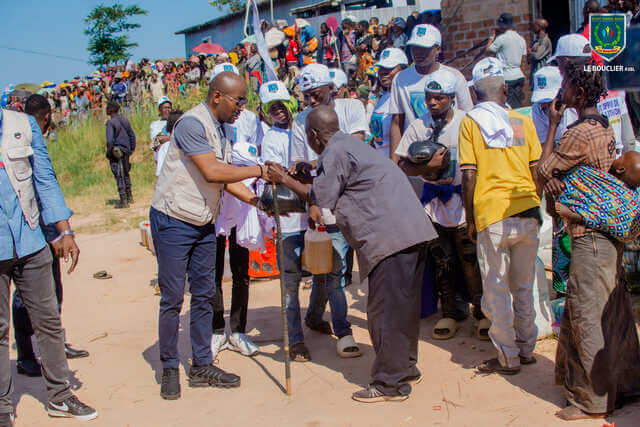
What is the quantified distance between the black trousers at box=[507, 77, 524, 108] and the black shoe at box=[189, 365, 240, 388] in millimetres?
5718

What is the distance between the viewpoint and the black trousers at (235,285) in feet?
16.8

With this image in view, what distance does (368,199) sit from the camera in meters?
3.88

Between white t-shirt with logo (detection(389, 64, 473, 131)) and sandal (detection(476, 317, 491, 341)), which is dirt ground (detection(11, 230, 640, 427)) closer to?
sandal (detection(476, 317, 491, 341))

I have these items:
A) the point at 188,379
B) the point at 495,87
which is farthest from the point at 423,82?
the point at 188,379

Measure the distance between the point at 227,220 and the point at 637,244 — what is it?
3.31 m

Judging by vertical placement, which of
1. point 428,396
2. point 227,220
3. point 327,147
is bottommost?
point 428,396

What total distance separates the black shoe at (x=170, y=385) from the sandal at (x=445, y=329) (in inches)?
81.7

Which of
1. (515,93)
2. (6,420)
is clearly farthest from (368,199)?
(515,93)

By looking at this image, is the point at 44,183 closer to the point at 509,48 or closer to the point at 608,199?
the point at 608,199

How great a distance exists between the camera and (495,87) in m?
4.27

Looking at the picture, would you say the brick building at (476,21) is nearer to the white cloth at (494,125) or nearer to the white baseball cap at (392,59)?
the white baseball cap at (392,59)

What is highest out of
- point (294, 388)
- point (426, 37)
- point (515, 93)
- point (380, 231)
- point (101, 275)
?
point (426, 37)

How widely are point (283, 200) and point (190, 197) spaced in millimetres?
664

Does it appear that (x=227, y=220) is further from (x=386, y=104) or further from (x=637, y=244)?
(x=637, y=244)
